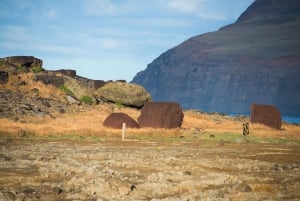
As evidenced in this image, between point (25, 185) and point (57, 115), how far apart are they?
28.8 m

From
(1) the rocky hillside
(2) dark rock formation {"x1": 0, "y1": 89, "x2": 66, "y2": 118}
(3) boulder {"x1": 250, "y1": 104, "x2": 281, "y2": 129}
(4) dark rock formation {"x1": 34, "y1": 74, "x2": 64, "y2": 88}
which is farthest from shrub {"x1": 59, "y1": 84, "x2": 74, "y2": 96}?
(3) boulder {"x1": 250, "y1": 104, "x2": 281, "y2": 129}

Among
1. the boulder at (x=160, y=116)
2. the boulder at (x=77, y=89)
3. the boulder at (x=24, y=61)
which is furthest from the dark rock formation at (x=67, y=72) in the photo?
the boulder at (x=160, y=116)

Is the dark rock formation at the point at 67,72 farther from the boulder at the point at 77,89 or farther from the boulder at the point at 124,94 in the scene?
the boulder at the point at 124,94

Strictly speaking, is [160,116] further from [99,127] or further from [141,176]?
[141,176]

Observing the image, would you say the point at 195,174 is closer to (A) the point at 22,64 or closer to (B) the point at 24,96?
(B) the point at 24,96

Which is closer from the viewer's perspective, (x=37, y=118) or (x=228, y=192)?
(x=228, y=192)

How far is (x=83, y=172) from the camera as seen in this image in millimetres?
12992

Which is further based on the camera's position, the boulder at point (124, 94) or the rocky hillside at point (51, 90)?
the boulder at point (124, 94)

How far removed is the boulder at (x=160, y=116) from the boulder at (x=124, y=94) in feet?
37.7

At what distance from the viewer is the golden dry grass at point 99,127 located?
97.6 feet

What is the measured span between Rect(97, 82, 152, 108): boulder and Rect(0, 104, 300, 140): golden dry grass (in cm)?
120

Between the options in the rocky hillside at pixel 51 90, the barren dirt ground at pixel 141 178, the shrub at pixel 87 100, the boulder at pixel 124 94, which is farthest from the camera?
the boulder at pixel 124 94

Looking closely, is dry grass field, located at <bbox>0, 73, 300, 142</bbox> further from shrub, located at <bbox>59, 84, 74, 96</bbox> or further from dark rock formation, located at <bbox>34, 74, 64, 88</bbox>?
dark rock formation, located at <bbox>34, 74, 64, 88</bbox>

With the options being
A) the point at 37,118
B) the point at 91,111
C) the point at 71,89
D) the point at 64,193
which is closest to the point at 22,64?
the point at 71,89
